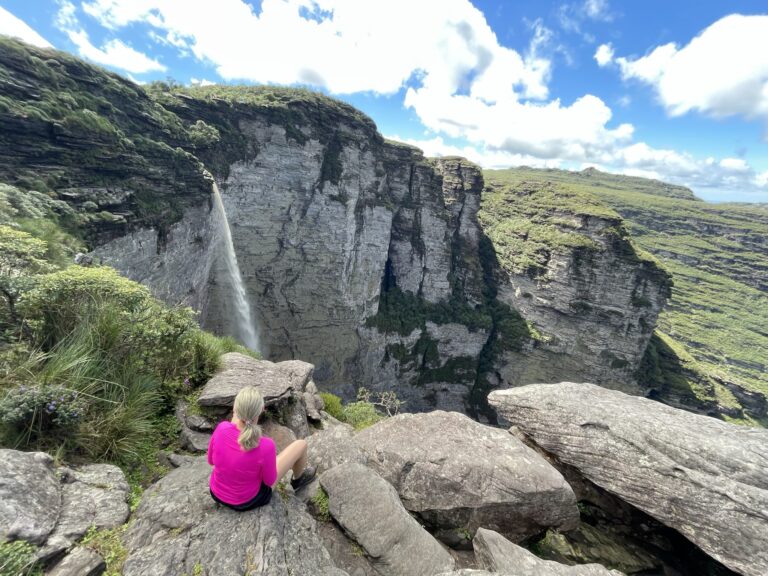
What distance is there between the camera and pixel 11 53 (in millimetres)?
17703

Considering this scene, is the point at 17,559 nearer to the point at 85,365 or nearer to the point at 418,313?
the point at 85,365

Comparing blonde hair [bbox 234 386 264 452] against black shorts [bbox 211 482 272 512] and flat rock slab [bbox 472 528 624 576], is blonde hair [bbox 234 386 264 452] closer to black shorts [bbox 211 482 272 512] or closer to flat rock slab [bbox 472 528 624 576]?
black shorts [bbox 211 482 272 512]

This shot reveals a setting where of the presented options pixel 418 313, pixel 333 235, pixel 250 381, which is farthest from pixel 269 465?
pixel 418 313

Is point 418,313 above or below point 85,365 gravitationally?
below

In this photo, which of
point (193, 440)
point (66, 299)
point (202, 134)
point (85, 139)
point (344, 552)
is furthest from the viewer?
point (202, 134)

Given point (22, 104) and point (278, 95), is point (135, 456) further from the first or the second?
point (278, 95)

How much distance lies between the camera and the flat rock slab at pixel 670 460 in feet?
20.2

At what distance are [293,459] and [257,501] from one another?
0.81 m

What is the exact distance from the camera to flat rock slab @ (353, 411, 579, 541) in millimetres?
6332

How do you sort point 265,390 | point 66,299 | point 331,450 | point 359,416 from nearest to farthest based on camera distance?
point 66,299
point 331,450
point 265,390
point 359,416

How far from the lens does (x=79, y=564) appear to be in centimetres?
334

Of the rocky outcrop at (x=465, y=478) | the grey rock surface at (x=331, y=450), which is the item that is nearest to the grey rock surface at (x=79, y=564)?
the grey rock surface at (x=331, y=450)

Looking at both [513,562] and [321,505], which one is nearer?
[513,562]

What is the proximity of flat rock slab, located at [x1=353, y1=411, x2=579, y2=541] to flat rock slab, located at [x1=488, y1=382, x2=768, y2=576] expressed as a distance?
1147 mm
